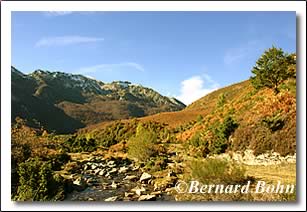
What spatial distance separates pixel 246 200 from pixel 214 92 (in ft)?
7.81

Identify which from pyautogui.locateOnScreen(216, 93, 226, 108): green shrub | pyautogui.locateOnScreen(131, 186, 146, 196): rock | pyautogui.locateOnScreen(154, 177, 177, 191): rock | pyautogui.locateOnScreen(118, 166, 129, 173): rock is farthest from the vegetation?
pyautogui.locateOnScreen(131, 186, 146, 196): rock

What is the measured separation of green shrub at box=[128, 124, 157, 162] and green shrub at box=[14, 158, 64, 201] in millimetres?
1899

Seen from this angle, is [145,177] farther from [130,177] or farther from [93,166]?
[93,166]

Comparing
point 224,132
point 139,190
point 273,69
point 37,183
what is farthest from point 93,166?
point 273,69

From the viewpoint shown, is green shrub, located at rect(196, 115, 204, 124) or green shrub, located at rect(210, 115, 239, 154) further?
green shrub, located at rect(196, 115, 204, 124)

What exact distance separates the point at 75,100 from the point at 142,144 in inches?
71.1

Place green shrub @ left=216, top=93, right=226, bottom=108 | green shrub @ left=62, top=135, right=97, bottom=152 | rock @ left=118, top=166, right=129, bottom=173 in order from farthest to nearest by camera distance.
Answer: rock @ left=118, top=166, right=129, bottom=173, green shrub @ left=216, top=93, right=226, bottom=108, green shrub @ left=62, top=135, right=97, bottom=152

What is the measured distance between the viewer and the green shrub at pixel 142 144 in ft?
30.7

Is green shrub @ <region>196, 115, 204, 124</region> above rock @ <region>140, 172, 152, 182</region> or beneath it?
above

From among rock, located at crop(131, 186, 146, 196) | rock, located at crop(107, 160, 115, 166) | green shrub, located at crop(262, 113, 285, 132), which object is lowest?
rock, located at crop(131, 186, 146, 196)

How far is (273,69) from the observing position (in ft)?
31.2

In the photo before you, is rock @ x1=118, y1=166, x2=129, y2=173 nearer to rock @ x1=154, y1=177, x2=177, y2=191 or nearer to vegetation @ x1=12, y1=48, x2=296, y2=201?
vegetation @ x1=12, y1=48, x2=296, y2=201

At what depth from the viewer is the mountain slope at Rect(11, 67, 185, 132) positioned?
8141 mm

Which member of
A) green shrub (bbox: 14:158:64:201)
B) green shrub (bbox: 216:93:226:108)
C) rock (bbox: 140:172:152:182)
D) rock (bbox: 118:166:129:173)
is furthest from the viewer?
rock (bbox: 118:166:129:173)
